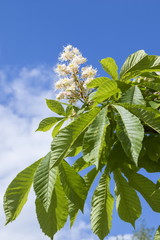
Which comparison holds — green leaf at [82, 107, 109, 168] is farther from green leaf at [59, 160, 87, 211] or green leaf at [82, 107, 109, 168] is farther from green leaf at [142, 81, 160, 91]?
green leaf at [142, 81, 160, 91]

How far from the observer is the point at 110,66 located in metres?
1.77

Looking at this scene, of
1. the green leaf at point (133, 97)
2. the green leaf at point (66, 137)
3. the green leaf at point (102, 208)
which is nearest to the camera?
the green leaf at point (66, 137)

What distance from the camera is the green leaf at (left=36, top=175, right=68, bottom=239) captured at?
1.52 m

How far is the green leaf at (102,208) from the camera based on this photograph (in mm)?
1799

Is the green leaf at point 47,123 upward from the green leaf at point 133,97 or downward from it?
upward

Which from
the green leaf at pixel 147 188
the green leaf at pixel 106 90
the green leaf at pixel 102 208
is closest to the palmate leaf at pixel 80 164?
the green leaf at pixel 102 208

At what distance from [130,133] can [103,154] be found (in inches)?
17.4

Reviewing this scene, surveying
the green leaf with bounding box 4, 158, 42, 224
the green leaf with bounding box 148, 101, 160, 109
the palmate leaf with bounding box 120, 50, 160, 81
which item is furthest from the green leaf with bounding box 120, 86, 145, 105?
the green leaf with bounding box 4, 158, 42, 224

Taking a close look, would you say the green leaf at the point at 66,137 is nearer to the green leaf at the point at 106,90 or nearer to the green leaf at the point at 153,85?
the green leaf at the point at 106,90

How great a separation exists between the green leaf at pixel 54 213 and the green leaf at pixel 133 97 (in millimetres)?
422

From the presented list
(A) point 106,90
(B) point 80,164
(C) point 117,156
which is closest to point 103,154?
(C) point 117,156

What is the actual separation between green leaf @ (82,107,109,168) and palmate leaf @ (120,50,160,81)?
0.48m

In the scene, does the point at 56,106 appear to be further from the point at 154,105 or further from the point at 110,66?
the point at 154,105

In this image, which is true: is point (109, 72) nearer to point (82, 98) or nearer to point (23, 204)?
point (82, 98)
